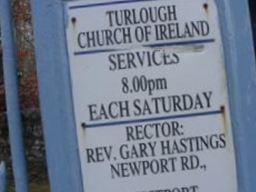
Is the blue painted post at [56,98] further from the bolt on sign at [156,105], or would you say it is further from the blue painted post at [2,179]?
the blue painted post at [2,179]

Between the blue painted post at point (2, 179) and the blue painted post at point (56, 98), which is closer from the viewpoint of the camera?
the blue painted post at point (56, 98)

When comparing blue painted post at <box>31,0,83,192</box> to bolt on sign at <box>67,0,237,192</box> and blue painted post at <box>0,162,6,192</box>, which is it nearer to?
bolt on sign at <box>67,0,237,192</box>

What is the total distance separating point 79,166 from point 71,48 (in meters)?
0.44

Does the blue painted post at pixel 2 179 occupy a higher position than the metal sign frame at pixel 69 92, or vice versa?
the metal sign frame at pixel 69 92

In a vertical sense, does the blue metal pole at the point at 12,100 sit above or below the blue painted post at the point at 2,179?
above

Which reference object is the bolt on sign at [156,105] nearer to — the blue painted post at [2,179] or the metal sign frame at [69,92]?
the metal sign frame at [69,92]

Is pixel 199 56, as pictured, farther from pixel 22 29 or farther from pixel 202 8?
pixel 22 29

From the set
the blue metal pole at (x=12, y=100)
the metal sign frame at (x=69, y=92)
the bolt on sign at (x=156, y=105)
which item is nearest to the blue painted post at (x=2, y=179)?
the blue metal pole at (x=12, y=100)

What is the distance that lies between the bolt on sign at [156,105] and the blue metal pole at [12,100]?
0.82 ft

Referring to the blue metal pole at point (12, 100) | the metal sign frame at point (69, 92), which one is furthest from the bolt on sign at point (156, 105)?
the blue metal pole at point (12, 100)

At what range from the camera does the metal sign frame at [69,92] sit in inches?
114

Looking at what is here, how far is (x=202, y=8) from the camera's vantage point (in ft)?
9.53

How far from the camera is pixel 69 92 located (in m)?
2.90

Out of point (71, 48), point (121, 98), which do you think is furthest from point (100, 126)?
point (71, 48)
